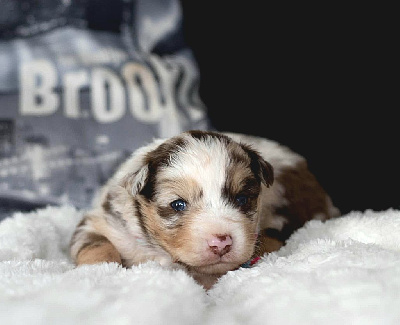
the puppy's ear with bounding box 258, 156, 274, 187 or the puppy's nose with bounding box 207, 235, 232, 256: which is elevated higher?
the puppy's ear with bounding box 258, 156, 274, 187

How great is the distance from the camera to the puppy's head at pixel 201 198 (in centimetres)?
199

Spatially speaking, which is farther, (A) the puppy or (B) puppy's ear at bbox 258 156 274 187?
(B) puppy's ear at bbox 258 156 274 187

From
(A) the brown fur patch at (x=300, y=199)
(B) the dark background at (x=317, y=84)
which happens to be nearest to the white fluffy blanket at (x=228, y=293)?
(A) the brown fur patch at (x=300, y=199)

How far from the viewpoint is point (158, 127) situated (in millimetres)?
3617

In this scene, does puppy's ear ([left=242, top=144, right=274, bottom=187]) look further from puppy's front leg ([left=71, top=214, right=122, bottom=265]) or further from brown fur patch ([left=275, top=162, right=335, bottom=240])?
puppy's front leg ([left=71, top=214, right=122, bottom=265])

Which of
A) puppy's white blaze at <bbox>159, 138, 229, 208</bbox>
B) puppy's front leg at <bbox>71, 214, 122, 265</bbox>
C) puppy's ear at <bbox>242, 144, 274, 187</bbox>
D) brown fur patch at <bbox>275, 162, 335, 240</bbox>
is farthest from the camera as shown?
brown fur patch at <bbox>275, 162, 335, 240</bbox>

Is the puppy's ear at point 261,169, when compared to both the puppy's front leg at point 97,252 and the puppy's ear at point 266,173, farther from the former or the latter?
the puppy's front leg at point 97,252

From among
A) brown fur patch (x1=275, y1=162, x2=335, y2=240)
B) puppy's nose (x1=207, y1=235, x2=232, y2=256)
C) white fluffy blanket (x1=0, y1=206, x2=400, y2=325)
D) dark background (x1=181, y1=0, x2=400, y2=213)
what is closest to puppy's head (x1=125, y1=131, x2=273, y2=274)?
puppy's nose (x1=207, y1=235, x2=232, y2=256)

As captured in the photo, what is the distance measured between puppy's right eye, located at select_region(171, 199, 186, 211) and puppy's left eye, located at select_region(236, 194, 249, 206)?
24cm

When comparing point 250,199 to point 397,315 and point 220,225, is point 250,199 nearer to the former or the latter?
A: point 220,225

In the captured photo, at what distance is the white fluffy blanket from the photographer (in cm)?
131

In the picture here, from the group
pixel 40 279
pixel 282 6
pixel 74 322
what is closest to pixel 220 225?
pixel 40 279

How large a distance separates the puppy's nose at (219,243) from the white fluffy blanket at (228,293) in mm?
124

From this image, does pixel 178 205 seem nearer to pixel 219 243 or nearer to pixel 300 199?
pixel 219 243
